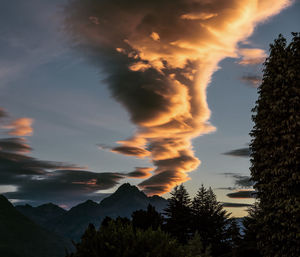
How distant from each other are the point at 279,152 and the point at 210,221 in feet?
188

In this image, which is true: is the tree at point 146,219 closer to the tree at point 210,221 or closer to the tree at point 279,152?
the tree at point 210,221

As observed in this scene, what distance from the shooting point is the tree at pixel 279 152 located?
23.6m

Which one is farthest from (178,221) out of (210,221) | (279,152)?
(279,152)

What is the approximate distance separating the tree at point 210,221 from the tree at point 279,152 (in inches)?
1660

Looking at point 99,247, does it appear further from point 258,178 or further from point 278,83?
point 278,83

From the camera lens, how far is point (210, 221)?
78312 millimetres

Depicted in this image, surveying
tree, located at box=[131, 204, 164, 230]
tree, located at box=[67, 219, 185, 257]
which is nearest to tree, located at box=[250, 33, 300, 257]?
tree, located at box=[67, 219, 185, 257]

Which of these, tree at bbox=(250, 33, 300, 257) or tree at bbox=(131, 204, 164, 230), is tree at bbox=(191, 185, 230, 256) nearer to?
tree at bbox=(131, 204, 164, 230)

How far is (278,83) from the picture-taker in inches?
1032

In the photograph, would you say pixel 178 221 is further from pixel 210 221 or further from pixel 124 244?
pixel 124 244

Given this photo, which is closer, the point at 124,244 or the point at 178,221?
the point at 124,244

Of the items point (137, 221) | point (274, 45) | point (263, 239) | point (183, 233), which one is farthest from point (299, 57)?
point (183, 233)

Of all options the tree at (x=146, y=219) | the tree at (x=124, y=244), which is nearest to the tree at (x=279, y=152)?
the tree at (x=124, y=244)

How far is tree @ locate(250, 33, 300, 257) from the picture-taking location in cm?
2364
